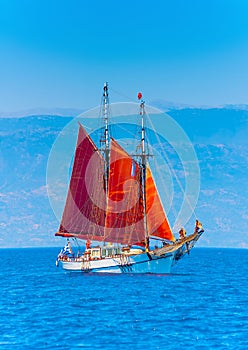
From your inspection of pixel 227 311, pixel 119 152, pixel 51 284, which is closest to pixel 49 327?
pixel 227 311

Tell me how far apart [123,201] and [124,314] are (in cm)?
4486

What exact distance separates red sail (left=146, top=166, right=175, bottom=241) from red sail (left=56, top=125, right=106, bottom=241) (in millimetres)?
9101

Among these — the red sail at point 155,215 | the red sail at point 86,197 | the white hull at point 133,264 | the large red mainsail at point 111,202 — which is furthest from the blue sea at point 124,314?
the red sail at point 86,197

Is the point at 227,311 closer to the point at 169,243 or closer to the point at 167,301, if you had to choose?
the point at 167,301

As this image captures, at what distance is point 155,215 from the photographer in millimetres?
115312

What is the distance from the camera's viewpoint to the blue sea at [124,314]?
6006cm

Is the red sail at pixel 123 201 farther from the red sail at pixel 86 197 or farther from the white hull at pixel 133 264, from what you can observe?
the red sail at pixel 86 197

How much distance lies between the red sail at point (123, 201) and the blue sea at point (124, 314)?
23.2 feet

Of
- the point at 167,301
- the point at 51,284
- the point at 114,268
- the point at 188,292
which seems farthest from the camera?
the point at 114,268

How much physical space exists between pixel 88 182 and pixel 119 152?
9.66 meters

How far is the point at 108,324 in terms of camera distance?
68312 millimetres

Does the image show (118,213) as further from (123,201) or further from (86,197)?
(86,197)

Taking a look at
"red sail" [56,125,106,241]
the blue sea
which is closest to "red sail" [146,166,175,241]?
the blue sea

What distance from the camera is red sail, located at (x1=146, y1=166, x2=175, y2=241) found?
4531 inches
